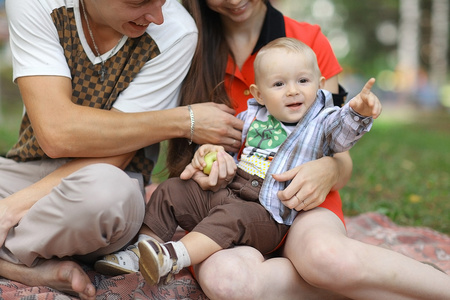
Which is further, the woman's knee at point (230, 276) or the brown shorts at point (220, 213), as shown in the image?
the brown shorts at point (220, 213)

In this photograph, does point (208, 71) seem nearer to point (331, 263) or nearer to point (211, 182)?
point (211, 182)

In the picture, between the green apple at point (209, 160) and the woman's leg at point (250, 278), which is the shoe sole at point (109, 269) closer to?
the woman's leg at point (250, 278)

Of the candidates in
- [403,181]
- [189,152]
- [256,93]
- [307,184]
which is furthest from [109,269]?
[403,181]

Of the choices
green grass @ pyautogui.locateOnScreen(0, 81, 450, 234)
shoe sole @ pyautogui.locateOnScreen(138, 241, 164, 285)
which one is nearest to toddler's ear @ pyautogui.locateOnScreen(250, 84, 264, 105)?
green grass @ pyautogui.locateOnScreen(0, 81, 450, 234)

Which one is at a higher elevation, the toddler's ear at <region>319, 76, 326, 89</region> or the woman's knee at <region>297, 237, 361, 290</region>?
the toddler's ear at <region>319, 76, 326, 89</region>

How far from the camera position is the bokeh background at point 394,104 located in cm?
449

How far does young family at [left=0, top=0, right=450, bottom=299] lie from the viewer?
212cm

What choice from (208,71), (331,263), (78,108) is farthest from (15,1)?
(331,263)

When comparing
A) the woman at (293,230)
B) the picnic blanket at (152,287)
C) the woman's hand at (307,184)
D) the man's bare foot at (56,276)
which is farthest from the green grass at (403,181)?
the man's bare foot at (56,276)

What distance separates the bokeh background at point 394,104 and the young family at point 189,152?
0.46 metres

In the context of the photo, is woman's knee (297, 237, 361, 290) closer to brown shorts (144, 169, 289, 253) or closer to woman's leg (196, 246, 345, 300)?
woman's leg (196, 246, 345, 300)

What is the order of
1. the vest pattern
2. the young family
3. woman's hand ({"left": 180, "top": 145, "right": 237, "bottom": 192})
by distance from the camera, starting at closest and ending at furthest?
the young family < woman's hand ({"left": 180, "top": 145, "right": 237, "bottom": 192}) < the vest pattern

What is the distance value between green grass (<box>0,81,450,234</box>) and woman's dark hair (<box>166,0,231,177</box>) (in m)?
0.16

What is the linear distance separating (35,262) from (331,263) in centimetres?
119
